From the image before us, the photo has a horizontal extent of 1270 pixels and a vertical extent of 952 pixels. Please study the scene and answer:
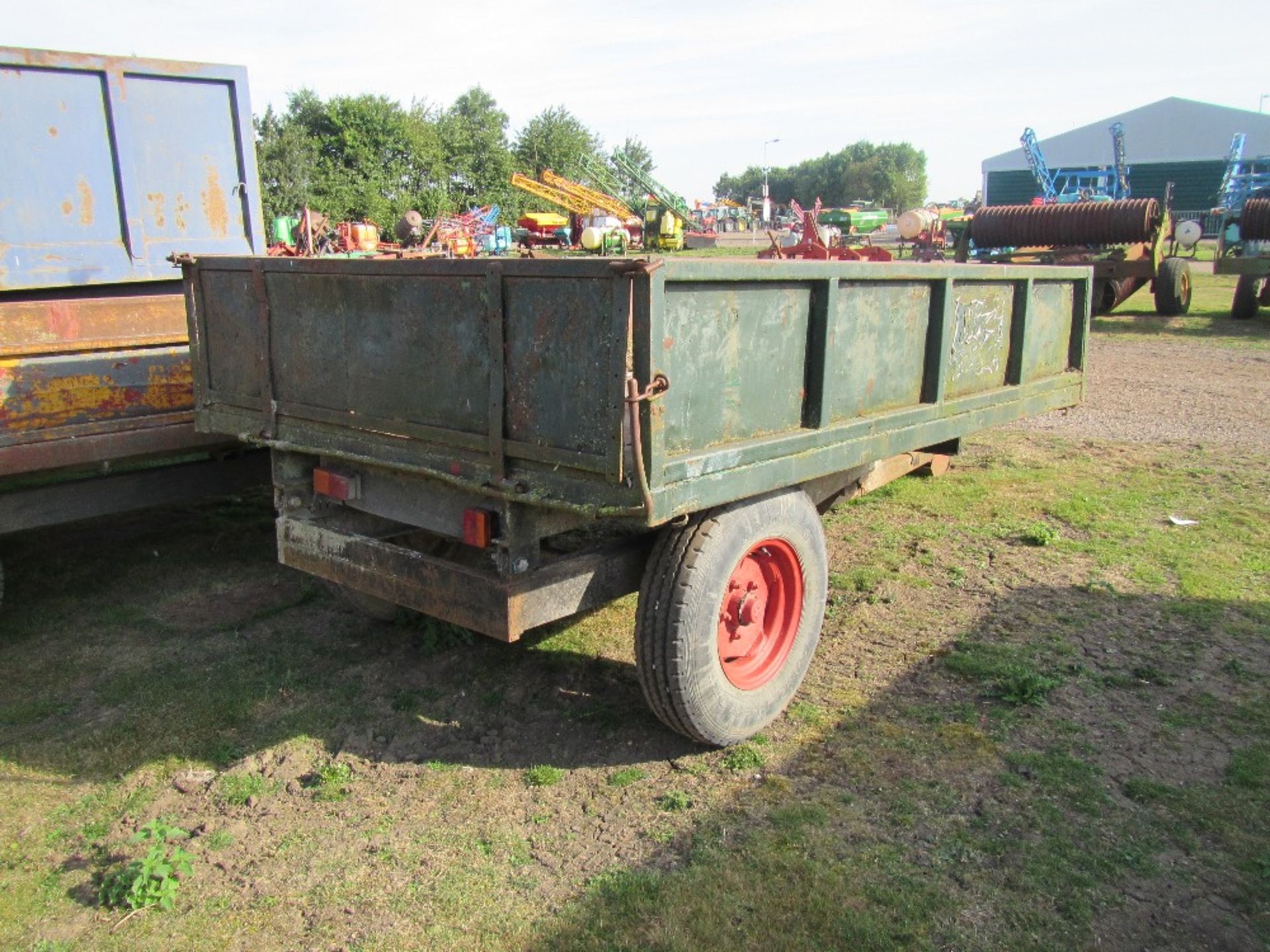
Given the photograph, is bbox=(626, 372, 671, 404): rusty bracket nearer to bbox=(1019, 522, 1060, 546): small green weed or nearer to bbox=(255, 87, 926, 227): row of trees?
bbox=(1019, 522, 1060, 546): small green weed

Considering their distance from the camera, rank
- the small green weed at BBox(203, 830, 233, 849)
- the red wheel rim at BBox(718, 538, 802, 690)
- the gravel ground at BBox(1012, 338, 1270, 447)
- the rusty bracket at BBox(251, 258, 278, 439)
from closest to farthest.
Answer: the small green weed at BBox(203, 830, 233, 849) < the red wheel rim at BBox(718, 538, 802, 690) < the rusty bracket at BBox(251, 258, 278, 439) < the gravel ground at BBox(1012, 338, 1270, 447)

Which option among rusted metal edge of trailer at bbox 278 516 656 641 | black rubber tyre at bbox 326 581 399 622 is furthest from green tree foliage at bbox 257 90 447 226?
rusted metal edge of trailer at bbox 278 516 656 641

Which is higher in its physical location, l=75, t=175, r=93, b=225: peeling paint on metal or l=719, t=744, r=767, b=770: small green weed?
l=75, t=175, r=93, b=225: peeling paint on metal

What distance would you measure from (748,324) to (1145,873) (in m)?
2.09

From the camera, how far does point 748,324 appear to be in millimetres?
3270

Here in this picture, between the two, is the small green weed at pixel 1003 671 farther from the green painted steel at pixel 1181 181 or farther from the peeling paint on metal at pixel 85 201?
the green painted steel at pixel 1181 181

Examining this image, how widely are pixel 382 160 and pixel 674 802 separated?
3974 cm

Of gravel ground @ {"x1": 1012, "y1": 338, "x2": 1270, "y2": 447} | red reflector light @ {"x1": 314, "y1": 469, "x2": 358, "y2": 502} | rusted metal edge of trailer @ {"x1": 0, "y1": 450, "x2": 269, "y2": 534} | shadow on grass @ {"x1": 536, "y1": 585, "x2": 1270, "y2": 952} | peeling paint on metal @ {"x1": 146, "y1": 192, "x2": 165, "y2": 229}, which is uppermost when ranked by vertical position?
peeling paint on metal @ {"x1": 146, "y1": 192, "x2": 165, "y2": 229}

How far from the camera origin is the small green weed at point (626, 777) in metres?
3.42

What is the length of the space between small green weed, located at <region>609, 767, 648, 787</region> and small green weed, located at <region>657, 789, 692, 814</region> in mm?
137

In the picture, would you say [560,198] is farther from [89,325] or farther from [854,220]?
[89,325]

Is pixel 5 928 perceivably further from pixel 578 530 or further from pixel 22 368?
pixel 22 368

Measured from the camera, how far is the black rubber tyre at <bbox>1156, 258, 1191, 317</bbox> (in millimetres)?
15836

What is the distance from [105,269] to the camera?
5.20 metres
